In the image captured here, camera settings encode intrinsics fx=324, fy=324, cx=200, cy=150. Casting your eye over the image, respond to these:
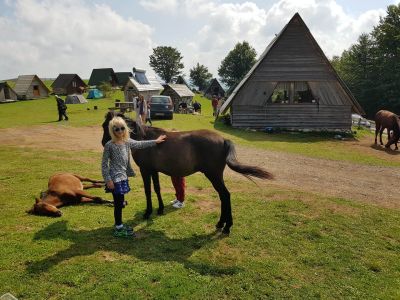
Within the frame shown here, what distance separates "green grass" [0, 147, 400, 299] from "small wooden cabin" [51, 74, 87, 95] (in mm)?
60473

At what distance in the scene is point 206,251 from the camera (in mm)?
6102

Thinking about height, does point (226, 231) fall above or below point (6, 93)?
below

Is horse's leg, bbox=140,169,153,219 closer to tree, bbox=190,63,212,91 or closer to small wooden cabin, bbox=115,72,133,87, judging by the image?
small wooden cabin, bbox=115,72,133,87

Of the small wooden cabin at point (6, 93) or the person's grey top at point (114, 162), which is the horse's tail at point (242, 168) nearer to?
the person's grey top at point (114, 162)

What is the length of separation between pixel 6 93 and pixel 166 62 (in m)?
65.5

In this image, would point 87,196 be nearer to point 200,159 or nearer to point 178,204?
point 178,204

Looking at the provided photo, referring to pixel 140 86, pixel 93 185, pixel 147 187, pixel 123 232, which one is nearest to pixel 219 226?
pixel 147 187

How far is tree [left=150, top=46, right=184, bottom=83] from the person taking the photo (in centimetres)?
11138

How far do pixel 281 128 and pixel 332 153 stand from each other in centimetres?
735

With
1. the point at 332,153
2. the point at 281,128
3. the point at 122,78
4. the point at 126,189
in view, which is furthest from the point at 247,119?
the point at 122,78

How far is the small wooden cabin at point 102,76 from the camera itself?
255 ft

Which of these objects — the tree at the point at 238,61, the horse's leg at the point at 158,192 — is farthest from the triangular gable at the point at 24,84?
the horse's leg at the point at 158,192

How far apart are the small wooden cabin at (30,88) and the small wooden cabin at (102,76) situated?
63.8ft

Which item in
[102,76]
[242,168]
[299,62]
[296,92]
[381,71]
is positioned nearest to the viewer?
[242,168]
